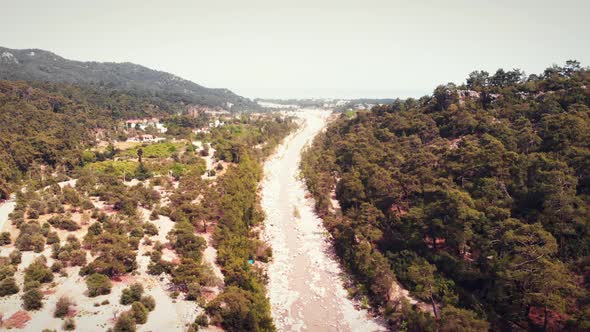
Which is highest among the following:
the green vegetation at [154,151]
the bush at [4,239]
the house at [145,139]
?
the house at [145,139]

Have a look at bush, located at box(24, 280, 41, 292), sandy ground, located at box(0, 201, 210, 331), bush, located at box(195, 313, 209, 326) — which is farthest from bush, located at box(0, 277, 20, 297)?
bush, located at box(195, 313, 209, 326)

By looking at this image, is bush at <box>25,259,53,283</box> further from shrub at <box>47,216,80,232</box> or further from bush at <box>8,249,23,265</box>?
shrub at <box>47,216,80,232</box>

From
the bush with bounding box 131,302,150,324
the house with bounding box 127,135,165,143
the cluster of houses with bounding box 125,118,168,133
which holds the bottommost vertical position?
the bush with bounding box 131,302,150,324

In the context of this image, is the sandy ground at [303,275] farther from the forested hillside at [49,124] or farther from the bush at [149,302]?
the forested hillside at [49,124]

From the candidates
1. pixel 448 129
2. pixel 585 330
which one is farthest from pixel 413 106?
pixel 585 330

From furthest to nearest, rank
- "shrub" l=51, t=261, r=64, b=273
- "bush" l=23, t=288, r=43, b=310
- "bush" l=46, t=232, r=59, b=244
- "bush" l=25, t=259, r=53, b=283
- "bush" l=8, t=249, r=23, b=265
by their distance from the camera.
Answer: "bush" l=46, t=232, r=59, b=244 < "bush" l=8, t=249, r=23, b=265 < "shrub" l=51, t=261, r=64, b=273 < "bush" l=25, t=259, r=53, b=283 < "bush" l=23, t=288, r=43, b=310

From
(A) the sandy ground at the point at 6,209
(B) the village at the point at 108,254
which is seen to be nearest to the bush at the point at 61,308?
(B) the village at the point at 108,254

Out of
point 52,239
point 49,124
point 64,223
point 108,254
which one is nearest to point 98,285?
point 108,254
